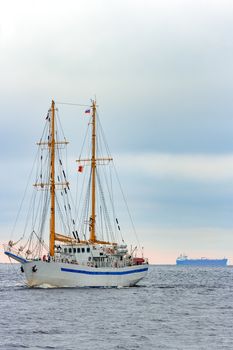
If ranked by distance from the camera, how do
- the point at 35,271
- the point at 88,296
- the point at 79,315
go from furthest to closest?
the point at 35,271 < the point at 88,296 < the point at 79,315

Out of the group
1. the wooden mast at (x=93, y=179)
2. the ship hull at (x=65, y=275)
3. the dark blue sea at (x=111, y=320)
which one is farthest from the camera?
the wooden mast at (x=93, y=179)

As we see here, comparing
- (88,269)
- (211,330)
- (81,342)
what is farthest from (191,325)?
(88,269)

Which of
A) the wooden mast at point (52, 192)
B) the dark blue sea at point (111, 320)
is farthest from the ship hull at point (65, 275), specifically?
the wooden mast at point (52, 192)

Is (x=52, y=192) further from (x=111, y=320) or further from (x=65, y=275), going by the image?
(x=111, y=320)

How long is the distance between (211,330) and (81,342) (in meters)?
13.2

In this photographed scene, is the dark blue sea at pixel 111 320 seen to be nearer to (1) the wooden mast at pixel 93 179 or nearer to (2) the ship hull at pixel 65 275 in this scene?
(2) the ship hull at pixel 65 275

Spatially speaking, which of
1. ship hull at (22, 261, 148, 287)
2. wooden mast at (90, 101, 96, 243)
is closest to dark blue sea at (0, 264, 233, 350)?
ship hull at (22, 261, 148, 287)

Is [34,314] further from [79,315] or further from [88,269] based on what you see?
[88,269]

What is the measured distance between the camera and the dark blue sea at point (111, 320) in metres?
61.4

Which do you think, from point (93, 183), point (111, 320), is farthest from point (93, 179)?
point (111, 320)

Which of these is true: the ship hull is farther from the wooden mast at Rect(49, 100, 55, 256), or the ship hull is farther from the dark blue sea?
the wooden mast at Rect(49, 100, 55, 256)

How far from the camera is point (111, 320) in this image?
76.0m

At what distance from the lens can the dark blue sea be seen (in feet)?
202

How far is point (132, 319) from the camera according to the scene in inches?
3059
